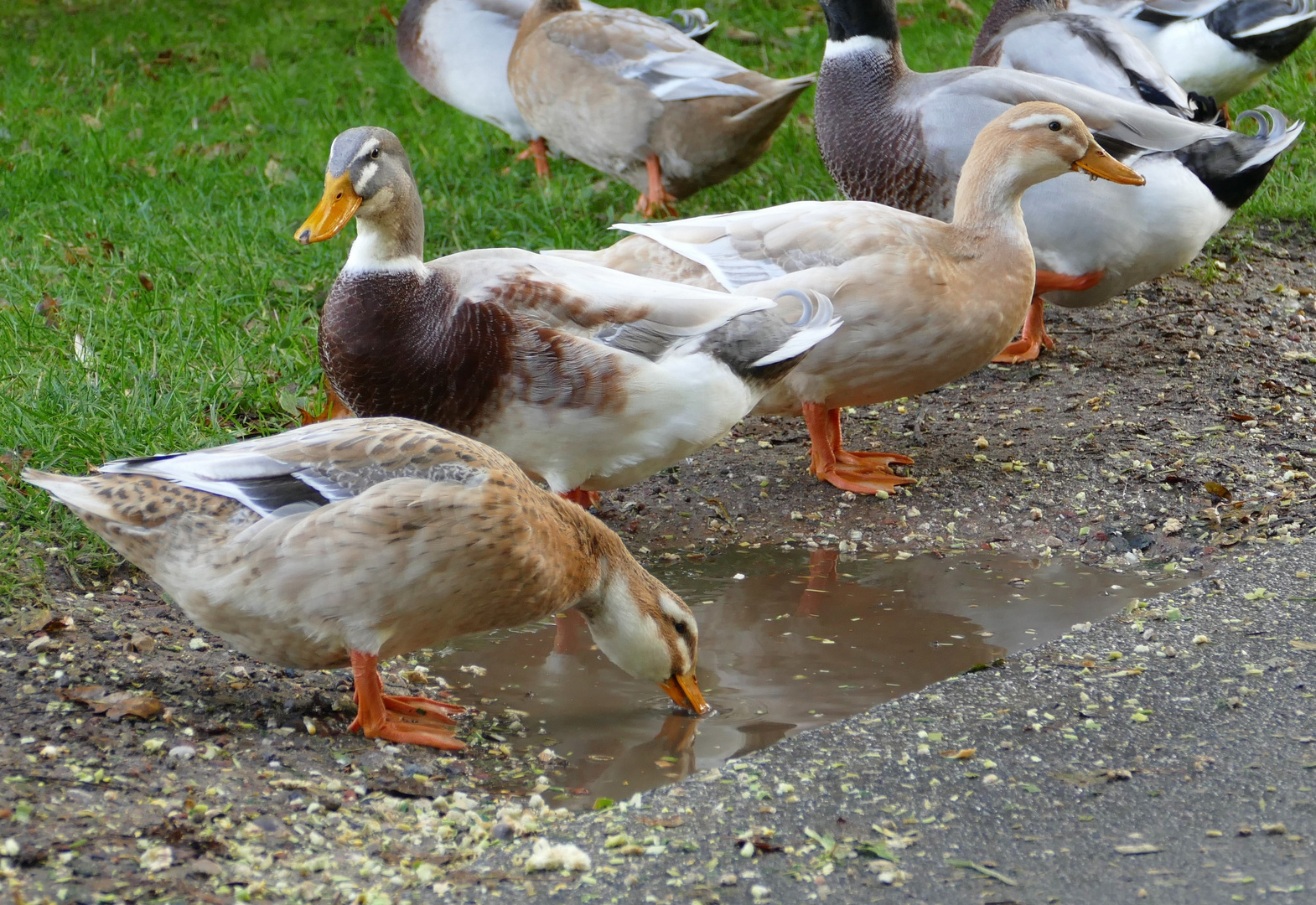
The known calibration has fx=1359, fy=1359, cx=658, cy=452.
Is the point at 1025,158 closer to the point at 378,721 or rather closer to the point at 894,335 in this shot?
the point at 894,335

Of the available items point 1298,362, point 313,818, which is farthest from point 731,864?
point 1298,362

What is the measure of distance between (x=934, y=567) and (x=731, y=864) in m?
1.83

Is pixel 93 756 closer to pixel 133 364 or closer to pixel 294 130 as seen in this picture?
pixel 133 364

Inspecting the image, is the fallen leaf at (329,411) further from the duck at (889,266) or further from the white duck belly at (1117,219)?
the white duck belly at (1117,219)

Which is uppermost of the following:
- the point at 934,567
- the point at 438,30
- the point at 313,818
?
the point at 438,30

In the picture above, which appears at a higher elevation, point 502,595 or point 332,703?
point 502,595

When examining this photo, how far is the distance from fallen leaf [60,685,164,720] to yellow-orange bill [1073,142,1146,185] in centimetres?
332

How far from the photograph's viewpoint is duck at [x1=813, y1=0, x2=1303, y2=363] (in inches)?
202

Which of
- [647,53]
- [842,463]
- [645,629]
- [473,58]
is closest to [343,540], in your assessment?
[645,629]

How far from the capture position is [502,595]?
9.97ft

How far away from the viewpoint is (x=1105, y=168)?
457cm

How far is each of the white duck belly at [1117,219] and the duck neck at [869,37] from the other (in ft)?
2.98

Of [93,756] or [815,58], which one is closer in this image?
[93,756]

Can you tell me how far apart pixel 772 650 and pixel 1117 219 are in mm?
2509
